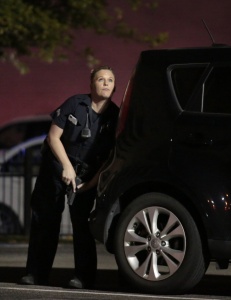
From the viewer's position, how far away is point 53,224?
10.2m

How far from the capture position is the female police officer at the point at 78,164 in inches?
389

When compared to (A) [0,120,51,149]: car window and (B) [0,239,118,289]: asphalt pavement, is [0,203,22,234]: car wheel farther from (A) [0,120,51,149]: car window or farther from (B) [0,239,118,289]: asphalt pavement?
(A) [0,120,51,149]: car window

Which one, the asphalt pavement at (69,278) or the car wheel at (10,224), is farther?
the car wheel at (10,224)

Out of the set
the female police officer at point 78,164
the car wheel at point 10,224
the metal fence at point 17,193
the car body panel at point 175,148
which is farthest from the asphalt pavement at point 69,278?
the car wheel at point 10,224

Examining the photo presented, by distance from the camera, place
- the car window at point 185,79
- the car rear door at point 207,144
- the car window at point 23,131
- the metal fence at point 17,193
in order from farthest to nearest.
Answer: the car window at point 23,131, the metal fence at point 17,193, the car window at point 185,79, the car rear door at point 207,144

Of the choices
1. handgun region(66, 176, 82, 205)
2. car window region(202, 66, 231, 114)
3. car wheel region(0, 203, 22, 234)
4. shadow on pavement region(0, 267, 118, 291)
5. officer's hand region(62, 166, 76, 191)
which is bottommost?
car wheel region(0, 203, 22, 234)

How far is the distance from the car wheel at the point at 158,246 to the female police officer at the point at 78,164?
1.48 ft

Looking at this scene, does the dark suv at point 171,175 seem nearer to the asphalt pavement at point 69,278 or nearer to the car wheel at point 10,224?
the asphalt pavement at point 69,278

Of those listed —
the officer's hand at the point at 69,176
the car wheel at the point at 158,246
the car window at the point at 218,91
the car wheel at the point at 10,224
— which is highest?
the car window at the point at 218,91

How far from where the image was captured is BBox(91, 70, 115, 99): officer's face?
32.4 ft

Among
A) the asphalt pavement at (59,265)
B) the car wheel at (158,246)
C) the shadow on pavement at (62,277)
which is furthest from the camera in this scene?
the asphalt pavement at (59,265)

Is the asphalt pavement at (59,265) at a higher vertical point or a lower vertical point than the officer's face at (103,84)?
lower

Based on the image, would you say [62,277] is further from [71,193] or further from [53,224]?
[71,193]

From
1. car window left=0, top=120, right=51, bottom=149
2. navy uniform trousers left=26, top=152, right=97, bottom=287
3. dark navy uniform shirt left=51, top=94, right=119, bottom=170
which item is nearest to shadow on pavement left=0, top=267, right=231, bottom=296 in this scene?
navy uniform trousers left=26, top=152, right=97, bottom=287
